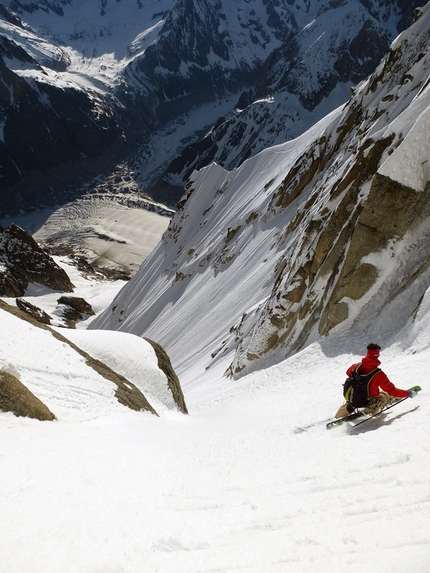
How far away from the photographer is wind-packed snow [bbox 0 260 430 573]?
11.5 ft

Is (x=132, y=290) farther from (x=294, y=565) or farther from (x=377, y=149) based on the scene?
(x=294, y=565)

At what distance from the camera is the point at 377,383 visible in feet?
22.8

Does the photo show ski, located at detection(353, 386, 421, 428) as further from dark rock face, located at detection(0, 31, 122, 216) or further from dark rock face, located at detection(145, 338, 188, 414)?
dark rock face, located at detection(0, 31, 122, 216)

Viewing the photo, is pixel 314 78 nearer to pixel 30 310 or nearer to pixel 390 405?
pixel 30 310

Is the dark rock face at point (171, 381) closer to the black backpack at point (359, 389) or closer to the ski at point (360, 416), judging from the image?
the ski at point (360, 416)

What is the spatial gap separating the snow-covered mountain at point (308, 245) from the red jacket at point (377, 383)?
6.11 meters

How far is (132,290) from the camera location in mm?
56406

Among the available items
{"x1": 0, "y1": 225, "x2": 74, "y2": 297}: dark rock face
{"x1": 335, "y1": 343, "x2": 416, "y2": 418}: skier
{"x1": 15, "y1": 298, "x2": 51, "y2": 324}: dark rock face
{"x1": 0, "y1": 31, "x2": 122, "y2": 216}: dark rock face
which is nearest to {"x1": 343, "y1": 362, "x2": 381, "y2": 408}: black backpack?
{"x1": 335, "y1": 343, "x2": 416, "y2": 418}: skier

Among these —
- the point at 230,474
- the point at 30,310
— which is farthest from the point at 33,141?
the point at 230,474

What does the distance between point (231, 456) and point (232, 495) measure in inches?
71.9

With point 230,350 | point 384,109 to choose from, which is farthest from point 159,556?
point 384,109

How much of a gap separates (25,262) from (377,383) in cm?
7220

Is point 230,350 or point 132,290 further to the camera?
point 132,290

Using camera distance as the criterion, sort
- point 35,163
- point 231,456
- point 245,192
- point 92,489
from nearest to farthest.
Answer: point 92,489, point 231,456, point 245,192, point 35,163
